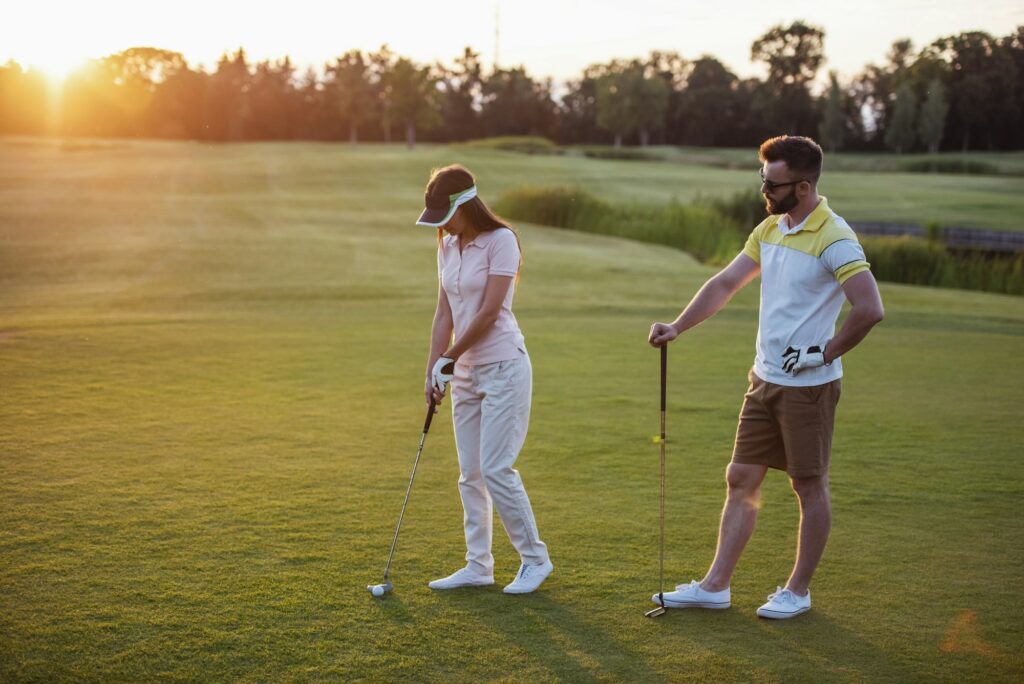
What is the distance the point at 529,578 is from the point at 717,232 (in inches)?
991

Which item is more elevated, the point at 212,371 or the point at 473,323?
the point at 473,323

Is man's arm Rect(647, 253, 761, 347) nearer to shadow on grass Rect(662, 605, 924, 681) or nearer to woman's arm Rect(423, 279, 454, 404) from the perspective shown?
woman's arm Rect(423, 279, 454, 404)

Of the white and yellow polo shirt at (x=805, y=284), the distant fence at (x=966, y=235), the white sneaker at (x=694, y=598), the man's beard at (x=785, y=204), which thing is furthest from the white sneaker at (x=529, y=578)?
the distant fence at (x=966, y=235)

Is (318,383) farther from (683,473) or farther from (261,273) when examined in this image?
(261,273)

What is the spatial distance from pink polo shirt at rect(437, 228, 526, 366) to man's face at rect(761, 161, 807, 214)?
118cm

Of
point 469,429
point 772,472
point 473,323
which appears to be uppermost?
point 473,323

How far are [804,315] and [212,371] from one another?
7.52 meters

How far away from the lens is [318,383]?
1026cm

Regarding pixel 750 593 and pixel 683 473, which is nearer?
pixel 750 593

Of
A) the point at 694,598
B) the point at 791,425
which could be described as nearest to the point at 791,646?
the point at 694,598

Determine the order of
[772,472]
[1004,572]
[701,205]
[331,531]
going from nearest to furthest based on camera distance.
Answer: [1004,572] < [331,531] < [772,472] < [701,205]

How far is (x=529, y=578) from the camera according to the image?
16.9ft

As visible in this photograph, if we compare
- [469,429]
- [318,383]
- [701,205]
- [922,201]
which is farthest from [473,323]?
[922,201]

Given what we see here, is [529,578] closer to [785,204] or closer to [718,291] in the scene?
[718,291]
